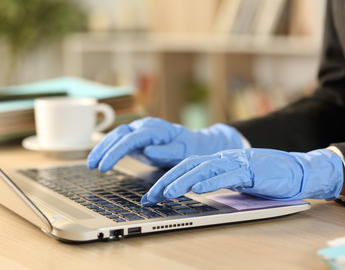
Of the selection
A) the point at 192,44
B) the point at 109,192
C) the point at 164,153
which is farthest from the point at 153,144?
the point at 192,44

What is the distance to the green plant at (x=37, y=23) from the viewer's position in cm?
410

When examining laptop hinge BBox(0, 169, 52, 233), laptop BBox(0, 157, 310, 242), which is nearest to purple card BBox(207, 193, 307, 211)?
laptop BBox(0, 157, 310, 242)

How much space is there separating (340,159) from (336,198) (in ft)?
0.19

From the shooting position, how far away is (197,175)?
804mm

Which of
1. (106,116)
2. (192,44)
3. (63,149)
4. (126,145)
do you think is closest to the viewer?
(126,145)

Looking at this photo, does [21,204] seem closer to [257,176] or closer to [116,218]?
[116,218]

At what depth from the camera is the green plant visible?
13.5ft

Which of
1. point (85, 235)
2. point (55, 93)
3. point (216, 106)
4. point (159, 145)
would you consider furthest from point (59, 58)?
point (85, 235)

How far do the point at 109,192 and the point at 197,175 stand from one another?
14 cm

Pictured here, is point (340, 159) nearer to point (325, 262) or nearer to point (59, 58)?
point (325, 262)

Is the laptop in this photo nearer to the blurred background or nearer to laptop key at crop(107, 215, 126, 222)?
laptop key at crop(107, 215, 126, 222)

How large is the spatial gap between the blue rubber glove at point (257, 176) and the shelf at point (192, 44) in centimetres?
214

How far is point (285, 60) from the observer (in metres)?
3.53

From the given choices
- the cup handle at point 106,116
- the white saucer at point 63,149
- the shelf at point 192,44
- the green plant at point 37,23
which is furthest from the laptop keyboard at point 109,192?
the green plant at point 37,23
